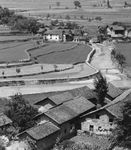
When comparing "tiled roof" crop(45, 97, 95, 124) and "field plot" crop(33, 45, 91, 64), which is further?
"field plot" crop(33, 45, 91, 64)

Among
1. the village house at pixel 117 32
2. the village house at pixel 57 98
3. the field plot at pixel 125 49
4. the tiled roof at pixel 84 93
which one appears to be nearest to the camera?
the village house at pixel 57 98

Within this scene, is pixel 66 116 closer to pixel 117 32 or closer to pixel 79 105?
pixel 79 105

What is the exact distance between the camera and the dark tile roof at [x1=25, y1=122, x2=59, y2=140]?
19953 mm

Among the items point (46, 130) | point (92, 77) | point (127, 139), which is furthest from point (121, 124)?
point (92, 77)

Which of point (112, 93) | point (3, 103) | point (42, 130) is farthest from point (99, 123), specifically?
point (3, 103)

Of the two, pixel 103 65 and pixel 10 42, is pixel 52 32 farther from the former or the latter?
pixel 103 65

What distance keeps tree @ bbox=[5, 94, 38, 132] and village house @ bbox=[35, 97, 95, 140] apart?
0.56 meters

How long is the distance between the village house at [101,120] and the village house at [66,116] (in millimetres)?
521

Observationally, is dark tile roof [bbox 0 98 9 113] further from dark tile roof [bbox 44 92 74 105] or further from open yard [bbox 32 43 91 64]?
open yard [bbox 32 43 91 64]

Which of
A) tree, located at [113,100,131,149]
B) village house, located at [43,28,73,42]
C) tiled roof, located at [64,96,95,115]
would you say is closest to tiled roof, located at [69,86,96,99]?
tiled roof, located at [64,96,95,115]

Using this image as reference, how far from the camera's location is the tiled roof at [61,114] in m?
21.5

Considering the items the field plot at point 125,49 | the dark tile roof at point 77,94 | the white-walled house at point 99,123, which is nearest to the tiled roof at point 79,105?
the white-walled house at point 99,123

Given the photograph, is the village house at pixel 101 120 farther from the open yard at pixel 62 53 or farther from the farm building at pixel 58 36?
the farm building at pixel 58 36

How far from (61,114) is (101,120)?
257cm
